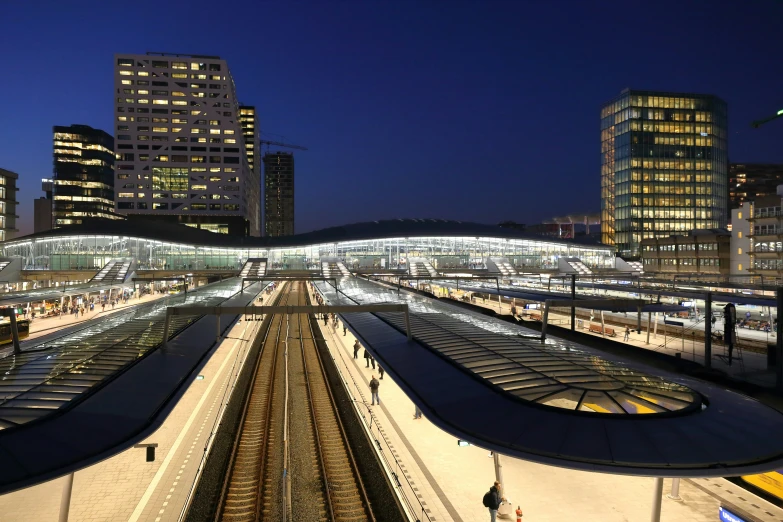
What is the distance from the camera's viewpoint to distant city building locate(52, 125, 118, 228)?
151125 mm

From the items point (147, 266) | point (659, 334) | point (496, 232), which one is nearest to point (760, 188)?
point (496, 232)

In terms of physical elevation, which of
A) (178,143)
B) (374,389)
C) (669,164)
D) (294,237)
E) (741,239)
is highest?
(178,143)

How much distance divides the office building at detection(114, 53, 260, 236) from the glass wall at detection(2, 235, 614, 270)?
52250mm

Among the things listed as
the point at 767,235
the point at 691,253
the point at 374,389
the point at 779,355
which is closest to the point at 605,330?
the point at 779,355

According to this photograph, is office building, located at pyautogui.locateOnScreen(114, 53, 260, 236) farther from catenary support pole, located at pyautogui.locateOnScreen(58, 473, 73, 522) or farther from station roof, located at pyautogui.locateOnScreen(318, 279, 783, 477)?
catenary support pole, located at pyautogui.locateOnScreen(58, 473, 73, 522)

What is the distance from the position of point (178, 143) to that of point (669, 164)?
366ft

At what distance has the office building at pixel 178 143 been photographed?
4833 inches

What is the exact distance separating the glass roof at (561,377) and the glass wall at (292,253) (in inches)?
2275

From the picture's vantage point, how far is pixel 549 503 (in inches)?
445

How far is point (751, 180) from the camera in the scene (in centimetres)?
18112

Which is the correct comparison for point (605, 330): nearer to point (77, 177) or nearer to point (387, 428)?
point (387, 428)

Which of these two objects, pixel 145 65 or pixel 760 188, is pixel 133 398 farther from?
pixel 760 188

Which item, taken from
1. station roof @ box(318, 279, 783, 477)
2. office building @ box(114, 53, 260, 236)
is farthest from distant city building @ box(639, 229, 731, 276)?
office building @ box(114, 53, 260, 236)

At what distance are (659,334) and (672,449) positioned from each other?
31.5 meters
